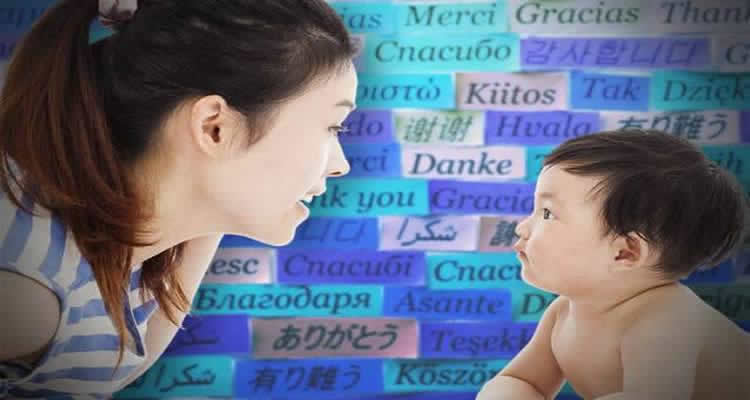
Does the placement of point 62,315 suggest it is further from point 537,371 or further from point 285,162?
point 537,371

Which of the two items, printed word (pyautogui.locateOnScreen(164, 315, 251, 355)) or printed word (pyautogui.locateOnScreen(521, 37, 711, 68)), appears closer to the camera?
printed word (pyautogui.locateOnScreen(521, 37, 711, 68))

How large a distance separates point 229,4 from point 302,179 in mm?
186

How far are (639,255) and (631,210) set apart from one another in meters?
0.05

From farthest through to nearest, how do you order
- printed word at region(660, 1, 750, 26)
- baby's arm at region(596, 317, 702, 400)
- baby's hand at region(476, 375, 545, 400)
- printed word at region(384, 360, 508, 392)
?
1. printed word at region(384, 360, 508, 392)
2. printed word at region(660, 1, 750, 26)
3. baby's hand at region(476, 375, 545, 400)
4. baby's arm at region(596, 317, 702, 400)

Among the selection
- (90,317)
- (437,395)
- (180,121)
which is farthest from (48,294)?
(437,395)

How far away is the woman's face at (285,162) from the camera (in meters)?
0.75

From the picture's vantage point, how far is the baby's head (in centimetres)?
73

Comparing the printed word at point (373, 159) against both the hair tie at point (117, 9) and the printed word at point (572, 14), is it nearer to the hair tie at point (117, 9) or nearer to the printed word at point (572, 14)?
the printed word at point (572, 14)

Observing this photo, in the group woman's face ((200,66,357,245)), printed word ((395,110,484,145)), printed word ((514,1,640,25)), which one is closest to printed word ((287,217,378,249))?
printed word ((395,110,484,145))

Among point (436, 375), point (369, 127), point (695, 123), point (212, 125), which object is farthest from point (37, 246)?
point (695, 123)

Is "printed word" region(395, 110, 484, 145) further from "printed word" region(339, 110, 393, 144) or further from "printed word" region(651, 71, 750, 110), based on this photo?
"printed word" region(651, 71, 750, 110)

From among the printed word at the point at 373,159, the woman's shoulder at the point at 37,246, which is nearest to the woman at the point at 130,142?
the woman's shoulder at the point at 37,246

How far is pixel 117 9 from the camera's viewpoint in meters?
0.74

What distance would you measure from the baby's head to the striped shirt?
1.47 feet
